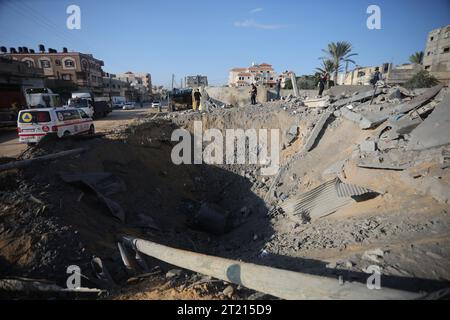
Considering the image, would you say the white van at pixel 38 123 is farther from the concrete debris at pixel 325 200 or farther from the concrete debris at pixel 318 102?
the concrete debris at pixel 318 102

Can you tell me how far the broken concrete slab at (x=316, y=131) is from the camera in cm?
878

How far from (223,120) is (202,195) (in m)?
4.41

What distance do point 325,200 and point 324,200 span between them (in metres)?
0.03

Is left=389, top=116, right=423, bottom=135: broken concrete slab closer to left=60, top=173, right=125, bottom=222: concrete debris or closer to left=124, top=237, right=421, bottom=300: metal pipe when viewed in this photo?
left=124, top=237, right=421, bottom=300: metal pipe

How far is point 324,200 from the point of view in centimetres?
589

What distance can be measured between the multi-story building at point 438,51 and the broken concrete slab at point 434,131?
34.3 metres

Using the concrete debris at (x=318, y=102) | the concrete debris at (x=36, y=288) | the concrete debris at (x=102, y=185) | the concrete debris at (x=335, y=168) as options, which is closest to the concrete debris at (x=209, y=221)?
the concrete debris at (x=102, y=185)

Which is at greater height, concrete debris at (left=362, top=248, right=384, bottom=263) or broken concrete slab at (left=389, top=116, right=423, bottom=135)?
broken concrete slab at (left=389, top=116, right=423, bottom=135)

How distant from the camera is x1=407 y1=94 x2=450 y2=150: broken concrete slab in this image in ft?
17.7

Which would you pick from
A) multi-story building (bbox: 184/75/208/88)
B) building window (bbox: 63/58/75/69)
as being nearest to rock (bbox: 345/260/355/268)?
multi-story building (bbox: 184/75/208/88)

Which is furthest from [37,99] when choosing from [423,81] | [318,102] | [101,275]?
[423,81]

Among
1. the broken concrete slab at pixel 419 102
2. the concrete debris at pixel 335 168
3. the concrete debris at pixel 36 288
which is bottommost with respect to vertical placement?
the concrete debris at pixel 36 288

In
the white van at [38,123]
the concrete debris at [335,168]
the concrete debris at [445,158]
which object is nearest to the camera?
the concrete debris at [445,158]

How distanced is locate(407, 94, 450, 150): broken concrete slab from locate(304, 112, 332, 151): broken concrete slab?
3035mm
